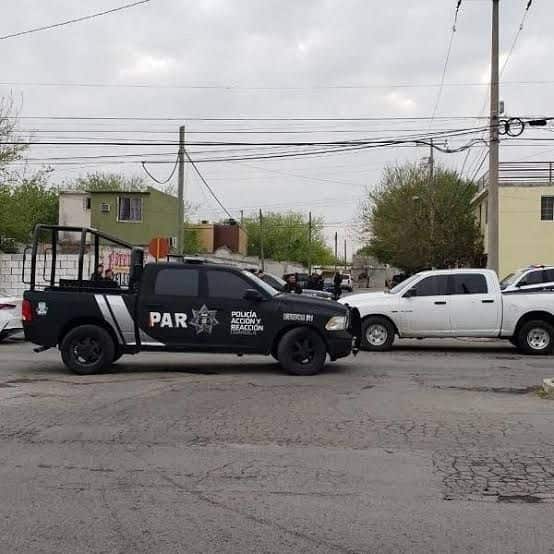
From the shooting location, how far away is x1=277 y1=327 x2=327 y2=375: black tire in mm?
12047

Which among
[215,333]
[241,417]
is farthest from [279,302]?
[241,417]

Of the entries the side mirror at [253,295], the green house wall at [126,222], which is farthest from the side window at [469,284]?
the green house wall at [126,222]

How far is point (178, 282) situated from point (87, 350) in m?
1.81

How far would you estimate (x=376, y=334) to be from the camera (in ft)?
52.7

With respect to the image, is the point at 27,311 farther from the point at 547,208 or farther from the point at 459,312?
the point at 547,208

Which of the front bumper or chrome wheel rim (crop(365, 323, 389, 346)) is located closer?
the front bumper

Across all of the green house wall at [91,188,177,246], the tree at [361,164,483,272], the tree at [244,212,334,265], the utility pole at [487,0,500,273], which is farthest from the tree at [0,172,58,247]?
the tree at [244,212,334,265]

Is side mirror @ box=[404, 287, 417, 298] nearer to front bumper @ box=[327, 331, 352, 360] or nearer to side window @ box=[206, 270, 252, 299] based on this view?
front bumper @ box=[327, 331, 352, 360]

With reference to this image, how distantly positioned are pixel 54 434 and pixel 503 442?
Answer: 4.52 metres

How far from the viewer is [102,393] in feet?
33.8

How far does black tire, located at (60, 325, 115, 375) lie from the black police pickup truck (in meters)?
0.02

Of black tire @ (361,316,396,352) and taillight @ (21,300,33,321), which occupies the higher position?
taillight @ (21,300,33,321)

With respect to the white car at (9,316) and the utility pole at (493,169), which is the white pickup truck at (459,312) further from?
the white car at (9,316)

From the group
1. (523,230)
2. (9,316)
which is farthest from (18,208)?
(523,230)
